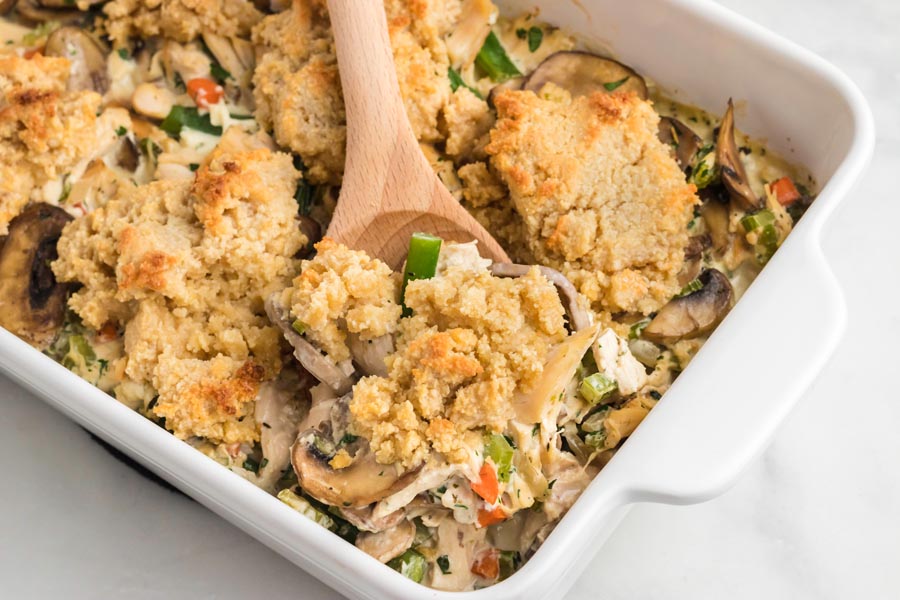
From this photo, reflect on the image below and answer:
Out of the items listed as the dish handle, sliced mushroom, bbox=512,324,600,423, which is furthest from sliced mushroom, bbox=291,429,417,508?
the dish handle

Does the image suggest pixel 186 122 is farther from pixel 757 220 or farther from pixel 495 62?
pixel 757 220

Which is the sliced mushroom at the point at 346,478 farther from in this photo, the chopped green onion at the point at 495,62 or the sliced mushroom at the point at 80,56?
the sliced mushroom at the point at 80,56

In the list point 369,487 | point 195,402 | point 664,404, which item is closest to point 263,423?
point 195,402

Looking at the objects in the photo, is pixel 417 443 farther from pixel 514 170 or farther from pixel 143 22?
pixel 143 22

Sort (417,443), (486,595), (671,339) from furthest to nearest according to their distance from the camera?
(671,339), (417,443), (486,595)

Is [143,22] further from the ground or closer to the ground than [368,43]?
closer to the ground

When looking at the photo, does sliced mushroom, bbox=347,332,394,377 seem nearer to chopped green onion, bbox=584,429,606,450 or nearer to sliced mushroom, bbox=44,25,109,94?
chopped green onion, bbox=584,429,606,450
